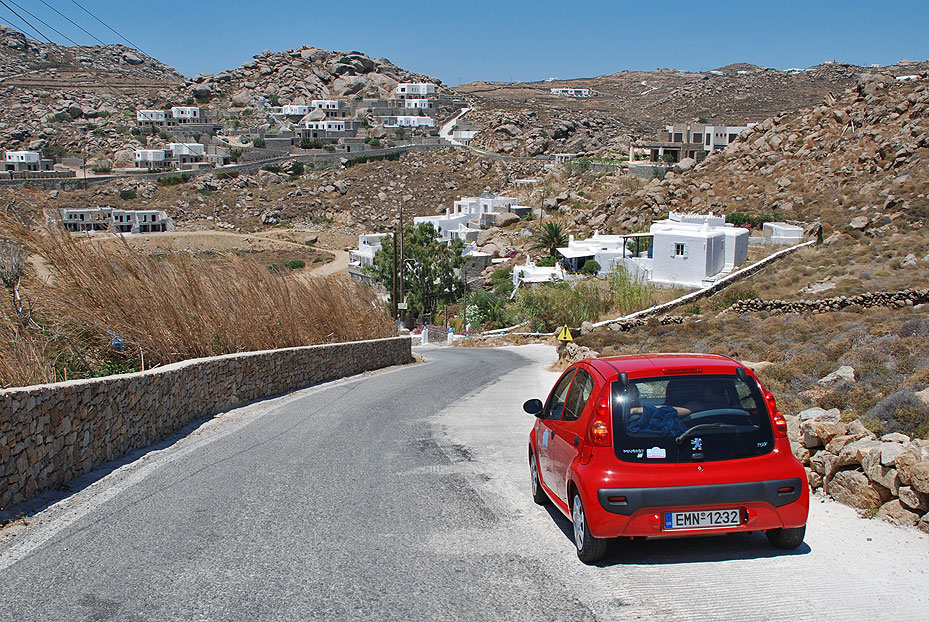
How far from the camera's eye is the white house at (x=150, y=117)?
141 metres

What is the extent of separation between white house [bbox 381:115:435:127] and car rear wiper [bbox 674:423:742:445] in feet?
461

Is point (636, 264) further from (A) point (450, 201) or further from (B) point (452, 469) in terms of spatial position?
(A) point (450, 201)

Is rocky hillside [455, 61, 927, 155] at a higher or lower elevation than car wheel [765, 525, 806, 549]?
higher

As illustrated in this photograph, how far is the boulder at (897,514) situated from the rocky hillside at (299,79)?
167 m

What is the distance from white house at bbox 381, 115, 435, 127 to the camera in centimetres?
14175

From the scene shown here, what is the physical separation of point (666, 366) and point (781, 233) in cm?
4617

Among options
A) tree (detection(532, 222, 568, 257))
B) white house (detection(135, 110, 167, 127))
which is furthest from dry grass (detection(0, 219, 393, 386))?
white house (detection(135, 110, 167, 127))

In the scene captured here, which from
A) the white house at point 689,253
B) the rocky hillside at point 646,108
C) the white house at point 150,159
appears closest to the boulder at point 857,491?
the white house at point 689,253

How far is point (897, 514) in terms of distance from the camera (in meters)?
6.28

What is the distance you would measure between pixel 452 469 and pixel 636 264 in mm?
40741

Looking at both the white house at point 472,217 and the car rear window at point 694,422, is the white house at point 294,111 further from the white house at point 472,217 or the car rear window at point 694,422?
the car rear window at point 694,422

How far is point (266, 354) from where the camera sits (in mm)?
14945

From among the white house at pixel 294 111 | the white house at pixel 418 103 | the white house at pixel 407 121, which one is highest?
the white house at pixel 418 103

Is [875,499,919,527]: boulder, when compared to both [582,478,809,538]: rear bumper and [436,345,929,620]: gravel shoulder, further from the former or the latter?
[582,478,809,538]: rear bumper
